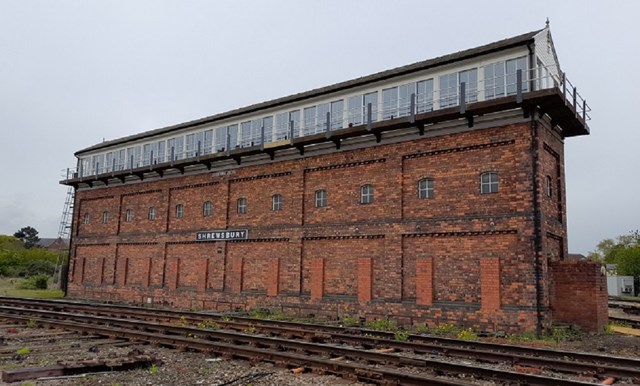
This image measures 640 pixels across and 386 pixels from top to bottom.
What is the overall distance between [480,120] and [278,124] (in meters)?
9.54

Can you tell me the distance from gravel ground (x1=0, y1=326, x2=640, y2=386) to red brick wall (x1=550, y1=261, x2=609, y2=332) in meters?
1.73

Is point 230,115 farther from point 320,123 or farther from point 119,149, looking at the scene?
point 119,149

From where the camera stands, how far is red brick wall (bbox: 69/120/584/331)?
1548 centimetres

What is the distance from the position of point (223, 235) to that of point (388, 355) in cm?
1510

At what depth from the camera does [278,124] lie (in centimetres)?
2273

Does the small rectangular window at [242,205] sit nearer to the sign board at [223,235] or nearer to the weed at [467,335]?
the sign board at [223,235]

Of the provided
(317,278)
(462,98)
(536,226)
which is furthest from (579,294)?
(317,278)

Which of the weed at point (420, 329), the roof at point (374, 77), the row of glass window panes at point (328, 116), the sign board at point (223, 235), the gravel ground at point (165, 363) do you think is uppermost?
the roof at point (374, 77)

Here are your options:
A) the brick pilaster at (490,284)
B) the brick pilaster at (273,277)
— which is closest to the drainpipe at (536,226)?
the brick pilaster at (490,284)

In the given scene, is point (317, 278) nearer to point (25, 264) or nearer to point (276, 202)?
point (276, 202)

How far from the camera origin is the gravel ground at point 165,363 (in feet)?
26.6

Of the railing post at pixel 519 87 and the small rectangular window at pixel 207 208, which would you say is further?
the small rectangular window at pixel 207 208

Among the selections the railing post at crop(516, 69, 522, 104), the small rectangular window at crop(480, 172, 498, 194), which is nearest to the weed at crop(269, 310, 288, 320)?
the small rectangular window at crop(480, 172, 498, 194)

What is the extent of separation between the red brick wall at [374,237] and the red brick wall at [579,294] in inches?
39.5
